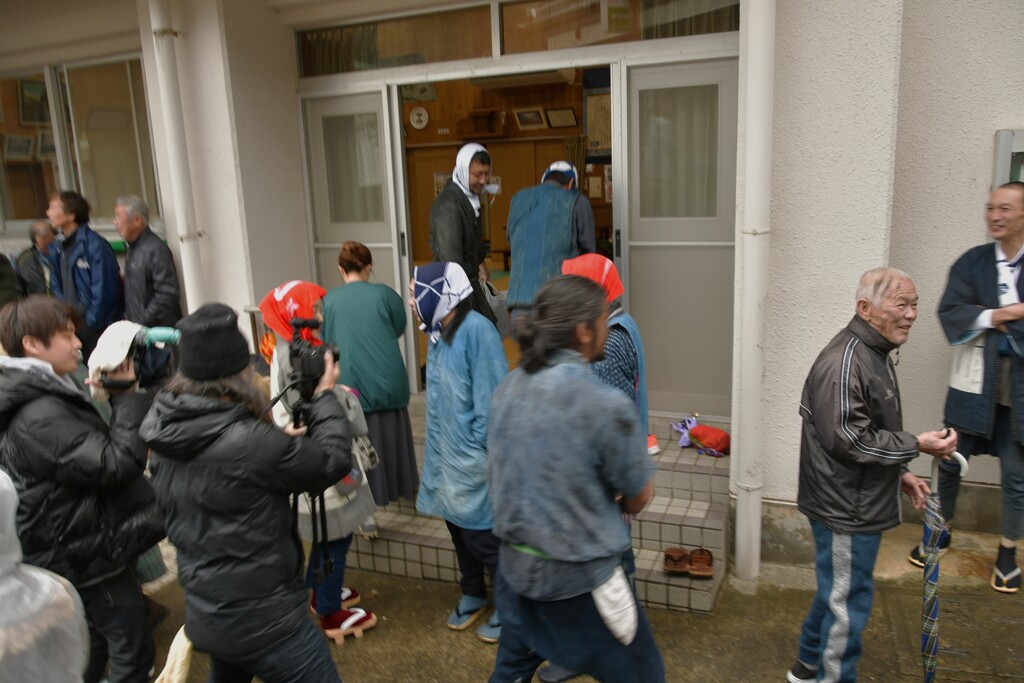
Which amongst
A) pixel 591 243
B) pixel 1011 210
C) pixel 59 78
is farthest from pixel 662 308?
pixel 59 78

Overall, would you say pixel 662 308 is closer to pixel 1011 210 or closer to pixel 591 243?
Answer: pixel 591 243

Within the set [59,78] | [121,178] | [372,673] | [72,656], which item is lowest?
[372,673]

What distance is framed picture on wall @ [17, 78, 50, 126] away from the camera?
6648mm

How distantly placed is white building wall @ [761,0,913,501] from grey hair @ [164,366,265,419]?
2624 mm

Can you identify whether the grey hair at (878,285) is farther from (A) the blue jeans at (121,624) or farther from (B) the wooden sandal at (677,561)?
(A) the blue jeans at (121,624)

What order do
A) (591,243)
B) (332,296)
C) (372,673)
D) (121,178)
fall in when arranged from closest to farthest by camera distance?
(372,673) → (332,296) → (591,243) → (121,178)

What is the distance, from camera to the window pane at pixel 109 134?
6.16 m

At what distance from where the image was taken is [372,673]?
3502mm

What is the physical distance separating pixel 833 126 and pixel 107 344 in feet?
11.1

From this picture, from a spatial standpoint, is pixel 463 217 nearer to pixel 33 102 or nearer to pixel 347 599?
pixel 347 599

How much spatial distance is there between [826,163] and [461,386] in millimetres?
2119

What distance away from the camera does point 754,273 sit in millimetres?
3816

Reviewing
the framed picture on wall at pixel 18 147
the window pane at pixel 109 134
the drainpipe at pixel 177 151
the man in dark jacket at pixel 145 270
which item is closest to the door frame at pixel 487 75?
the drainpipe at pixel 177 151

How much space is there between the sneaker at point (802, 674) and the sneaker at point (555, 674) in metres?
1.08
